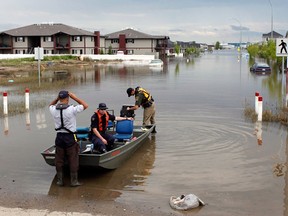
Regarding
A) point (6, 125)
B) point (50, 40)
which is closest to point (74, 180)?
point (6, 125)

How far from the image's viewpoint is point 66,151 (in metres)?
8.95

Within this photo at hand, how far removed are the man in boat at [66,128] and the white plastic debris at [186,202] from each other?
2303 mm

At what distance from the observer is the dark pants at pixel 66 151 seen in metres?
8.84

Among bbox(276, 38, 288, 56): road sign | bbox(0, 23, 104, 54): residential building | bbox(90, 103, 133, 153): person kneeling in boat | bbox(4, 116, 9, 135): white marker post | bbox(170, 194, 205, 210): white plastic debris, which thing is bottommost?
bbox(170, 194, 205, 210): white plastic debris

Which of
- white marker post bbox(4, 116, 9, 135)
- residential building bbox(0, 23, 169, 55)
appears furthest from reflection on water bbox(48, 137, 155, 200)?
residential building bbox(0, 23, 169, 55)

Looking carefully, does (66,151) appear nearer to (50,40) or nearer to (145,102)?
(145,102)

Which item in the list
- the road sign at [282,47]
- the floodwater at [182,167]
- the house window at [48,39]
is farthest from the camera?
the house window at [48,39]

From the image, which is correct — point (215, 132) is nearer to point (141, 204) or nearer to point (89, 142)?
point (89, 142)

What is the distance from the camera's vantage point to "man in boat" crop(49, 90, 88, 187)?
8758 mm

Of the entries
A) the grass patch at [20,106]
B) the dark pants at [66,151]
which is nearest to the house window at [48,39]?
the grass patch at [20,106]

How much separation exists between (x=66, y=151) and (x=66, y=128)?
520 millimetres

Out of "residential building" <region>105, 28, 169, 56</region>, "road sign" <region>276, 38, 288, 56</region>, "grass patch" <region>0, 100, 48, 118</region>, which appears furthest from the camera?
"residential building" <region>105, 28, 169, 56</region>

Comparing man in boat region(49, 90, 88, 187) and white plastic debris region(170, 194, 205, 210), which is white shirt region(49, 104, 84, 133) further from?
white plastic debris region(170, 194, 205, 210)

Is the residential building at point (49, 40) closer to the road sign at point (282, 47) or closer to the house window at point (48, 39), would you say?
the house window at point (48, 39)
